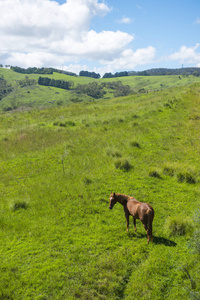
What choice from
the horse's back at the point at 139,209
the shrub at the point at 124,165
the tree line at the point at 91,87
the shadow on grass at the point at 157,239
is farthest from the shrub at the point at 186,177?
the tree line at the point at 91,87

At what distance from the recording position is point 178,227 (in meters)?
8.73

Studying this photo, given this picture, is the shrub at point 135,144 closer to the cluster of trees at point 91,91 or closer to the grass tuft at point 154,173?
the grass tuft at point 154,173

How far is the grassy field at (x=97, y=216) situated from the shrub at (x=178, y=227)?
5cm

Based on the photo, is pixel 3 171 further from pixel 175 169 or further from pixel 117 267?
pixel 175 169

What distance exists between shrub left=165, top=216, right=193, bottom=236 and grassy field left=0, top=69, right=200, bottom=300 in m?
0.05

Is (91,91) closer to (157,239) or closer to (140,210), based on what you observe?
(140,210)

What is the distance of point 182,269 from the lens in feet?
22.9

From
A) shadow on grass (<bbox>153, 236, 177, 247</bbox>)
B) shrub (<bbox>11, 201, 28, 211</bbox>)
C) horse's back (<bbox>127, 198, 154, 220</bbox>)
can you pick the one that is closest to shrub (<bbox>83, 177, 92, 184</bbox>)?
shrub (<bbox>11, 201, 28, 211</bbox>)

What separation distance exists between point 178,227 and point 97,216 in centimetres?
416

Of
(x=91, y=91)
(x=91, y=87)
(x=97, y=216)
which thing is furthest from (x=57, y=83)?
(x=97, y=216)

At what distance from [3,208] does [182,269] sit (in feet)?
32.7

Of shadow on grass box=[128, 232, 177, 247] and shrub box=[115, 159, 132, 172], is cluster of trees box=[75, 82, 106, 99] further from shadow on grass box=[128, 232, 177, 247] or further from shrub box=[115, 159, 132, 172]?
shadow on grass box=[128, 232, 177, 247]

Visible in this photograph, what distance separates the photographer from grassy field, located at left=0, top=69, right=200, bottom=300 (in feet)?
22.0

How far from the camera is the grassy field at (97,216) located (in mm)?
6711
